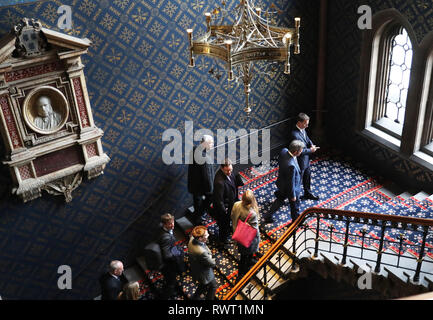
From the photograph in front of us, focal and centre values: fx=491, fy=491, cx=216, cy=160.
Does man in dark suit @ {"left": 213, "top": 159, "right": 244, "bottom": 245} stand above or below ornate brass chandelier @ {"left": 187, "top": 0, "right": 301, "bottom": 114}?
below

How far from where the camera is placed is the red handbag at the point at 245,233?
7.70 metres

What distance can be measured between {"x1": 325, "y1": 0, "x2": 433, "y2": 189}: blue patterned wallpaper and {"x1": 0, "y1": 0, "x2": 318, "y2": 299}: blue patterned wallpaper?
80cm

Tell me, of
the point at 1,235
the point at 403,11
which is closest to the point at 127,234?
the point at 1,235

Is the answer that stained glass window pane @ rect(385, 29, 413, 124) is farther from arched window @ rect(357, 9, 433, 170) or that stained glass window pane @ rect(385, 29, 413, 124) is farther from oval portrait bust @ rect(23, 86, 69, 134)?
oval portrait bust @ rect(23, 86, 69, 134)

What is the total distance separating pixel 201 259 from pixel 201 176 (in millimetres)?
2037

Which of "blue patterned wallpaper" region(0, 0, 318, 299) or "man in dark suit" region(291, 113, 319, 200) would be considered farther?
"man in dark suit" region(291, 113, 319, 200)

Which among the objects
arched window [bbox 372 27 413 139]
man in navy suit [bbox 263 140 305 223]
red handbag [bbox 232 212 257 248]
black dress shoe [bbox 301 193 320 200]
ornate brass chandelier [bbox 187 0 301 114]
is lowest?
black dress shoe [bbox 301 193 320 200]

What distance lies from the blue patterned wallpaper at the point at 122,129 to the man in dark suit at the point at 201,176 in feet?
1.94

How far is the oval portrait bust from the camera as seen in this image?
7.55 meters

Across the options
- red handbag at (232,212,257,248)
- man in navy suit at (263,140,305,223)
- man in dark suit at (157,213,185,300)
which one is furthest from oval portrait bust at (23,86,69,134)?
man in navy suit at (263,140,305,223)

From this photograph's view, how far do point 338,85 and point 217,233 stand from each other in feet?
14.0

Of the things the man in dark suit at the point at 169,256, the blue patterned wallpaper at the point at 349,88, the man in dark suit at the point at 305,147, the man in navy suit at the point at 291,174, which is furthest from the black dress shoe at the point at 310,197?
the man in dark suit at the point at 169,256

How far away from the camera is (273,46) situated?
5.31 m

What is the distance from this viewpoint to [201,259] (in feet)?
24.3
